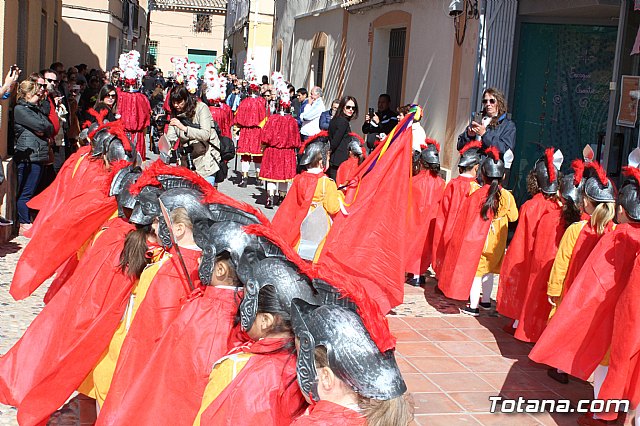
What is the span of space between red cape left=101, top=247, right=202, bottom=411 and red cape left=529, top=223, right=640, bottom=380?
2740 millimetres

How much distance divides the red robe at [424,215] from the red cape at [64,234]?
3941 mm

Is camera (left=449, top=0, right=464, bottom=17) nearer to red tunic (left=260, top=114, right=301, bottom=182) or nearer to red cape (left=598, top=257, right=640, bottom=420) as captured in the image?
red tunic (left=260, top=114, right=301, bottom=182)

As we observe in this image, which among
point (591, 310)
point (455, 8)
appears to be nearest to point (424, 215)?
point (591, 310)

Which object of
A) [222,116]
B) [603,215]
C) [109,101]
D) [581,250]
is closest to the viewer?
[603,215]

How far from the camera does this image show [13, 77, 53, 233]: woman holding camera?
10.3 m

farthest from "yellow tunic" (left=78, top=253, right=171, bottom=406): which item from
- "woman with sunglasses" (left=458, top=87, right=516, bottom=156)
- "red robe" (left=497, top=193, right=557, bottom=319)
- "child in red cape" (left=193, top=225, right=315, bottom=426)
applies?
"woman with sunglasses" (left=458, top=87, right=516, bottom=156)

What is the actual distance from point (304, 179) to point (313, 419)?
5.93m

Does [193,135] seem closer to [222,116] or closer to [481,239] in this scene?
[481,239]

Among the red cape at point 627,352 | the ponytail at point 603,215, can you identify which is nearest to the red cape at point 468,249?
the ponytail at point 603,215

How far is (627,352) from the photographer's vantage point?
204 inches

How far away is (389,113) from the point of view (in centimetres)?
1224

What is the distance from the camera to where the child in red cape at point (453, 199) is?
8633mm

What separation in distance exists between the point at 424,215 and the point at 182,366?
594 cm

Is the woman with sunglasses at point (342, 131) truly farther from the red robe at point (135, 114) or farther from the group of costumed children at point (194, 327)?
the group of costumed children at point (194, 327)
